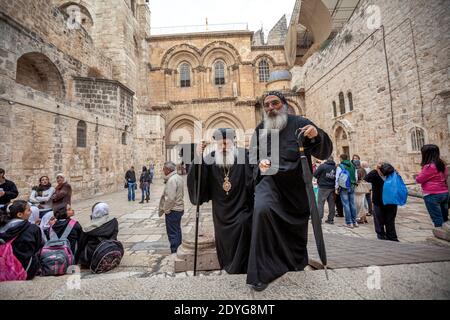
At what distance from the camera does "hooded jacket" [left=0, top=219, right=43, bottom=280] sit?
8.47 ft

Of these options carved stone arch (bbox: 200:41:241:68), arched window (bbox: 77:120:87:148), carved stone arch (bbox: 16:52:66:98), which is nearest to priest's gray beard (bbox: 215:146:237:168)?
carved stone arch (bbox: 16:52:66:98)

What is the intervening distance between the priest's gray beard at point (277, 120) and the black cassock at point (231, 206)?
1.56 ft

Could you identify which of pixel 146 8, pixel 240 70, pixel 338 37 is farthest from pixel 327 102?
pixel 146 8

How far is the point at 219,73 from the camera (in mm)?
23047

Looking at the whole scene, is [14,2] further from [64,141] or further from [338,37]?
[338,37]

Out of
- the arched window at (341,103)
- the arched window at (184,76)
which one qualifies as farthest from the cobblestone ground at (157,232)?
the arched window at (184,76)

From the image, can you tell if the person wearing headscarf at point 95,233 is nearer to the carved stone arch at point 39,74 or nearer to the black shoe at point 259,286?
the black shoe at point 259,286

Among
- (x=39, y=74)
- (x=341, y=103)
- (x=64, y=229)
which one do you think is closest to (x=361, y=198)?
(x=64, y=229)

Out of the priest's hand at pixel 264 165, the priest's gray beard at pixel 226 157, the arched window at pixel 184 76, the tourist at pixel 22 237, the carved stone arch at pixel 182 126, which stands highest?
the arched window at pixel 184 76

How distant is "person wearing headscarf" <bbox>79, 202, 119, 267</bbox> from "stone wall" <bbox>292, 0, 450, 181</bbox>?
9.44 m

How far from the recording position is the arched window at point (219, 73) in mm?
23000

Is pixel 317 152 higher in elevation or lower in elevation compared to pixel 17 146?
lower

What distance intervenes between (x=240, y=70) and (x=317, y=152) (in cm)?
2184
